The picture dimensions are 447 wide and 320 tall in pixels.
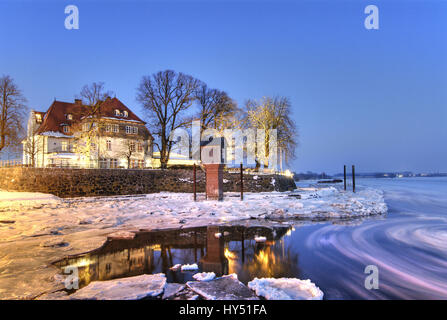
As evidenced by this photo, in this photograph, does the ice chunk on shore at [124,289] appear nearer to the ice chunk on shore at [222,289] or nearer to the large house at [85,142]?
the ice chunk on shore at [222,289]

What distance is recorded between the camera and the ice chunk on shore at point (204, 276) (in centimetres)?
364

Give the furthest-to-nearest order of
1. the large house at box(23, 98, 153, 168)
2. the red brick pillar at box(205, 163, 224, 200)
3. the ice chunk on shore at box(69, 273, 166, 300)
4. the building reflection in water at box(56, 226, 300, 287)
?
the large house at box(23, 98, 153, 168)
the red brick pillar at box(205, 163, 224, 200)
the building reflection in water at box(56, 226, 300, 287)
the ice chunk on shore at box(69, 273, 166, 300)

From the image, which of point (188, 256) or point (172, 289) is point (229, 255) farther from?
point (172, 289)

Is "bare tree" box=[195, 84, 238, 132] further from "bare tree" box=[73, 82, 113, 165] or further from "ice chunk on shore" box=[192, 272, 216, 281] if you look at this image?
"ice chunk on shore" box=[192, 272, 216, 281]

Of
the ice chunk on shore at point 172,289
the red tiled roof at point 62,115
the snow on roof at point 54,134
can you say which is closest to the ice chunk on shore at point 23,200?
the ice chunk on shore at point 172,289

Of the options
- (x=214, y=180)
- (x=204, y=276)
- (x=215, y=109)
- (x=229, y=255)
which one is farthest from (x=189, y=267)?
(x=215, y=109)

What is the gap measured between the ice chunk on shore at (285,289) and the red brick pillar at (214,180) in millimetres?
9684

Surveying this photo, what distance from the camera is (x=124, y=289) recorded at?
3258 millimetres

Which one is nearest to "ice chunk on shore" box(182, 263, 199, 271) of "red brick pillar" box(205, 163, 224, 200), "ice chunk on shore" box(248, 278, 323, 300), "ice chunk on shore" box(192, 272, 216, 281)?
"ice chunk on shore" box(192, 272, 216, 281)

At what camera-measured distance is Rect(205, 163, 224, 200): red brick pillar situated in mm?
13184

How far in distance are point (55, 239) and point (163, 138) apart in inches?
829
